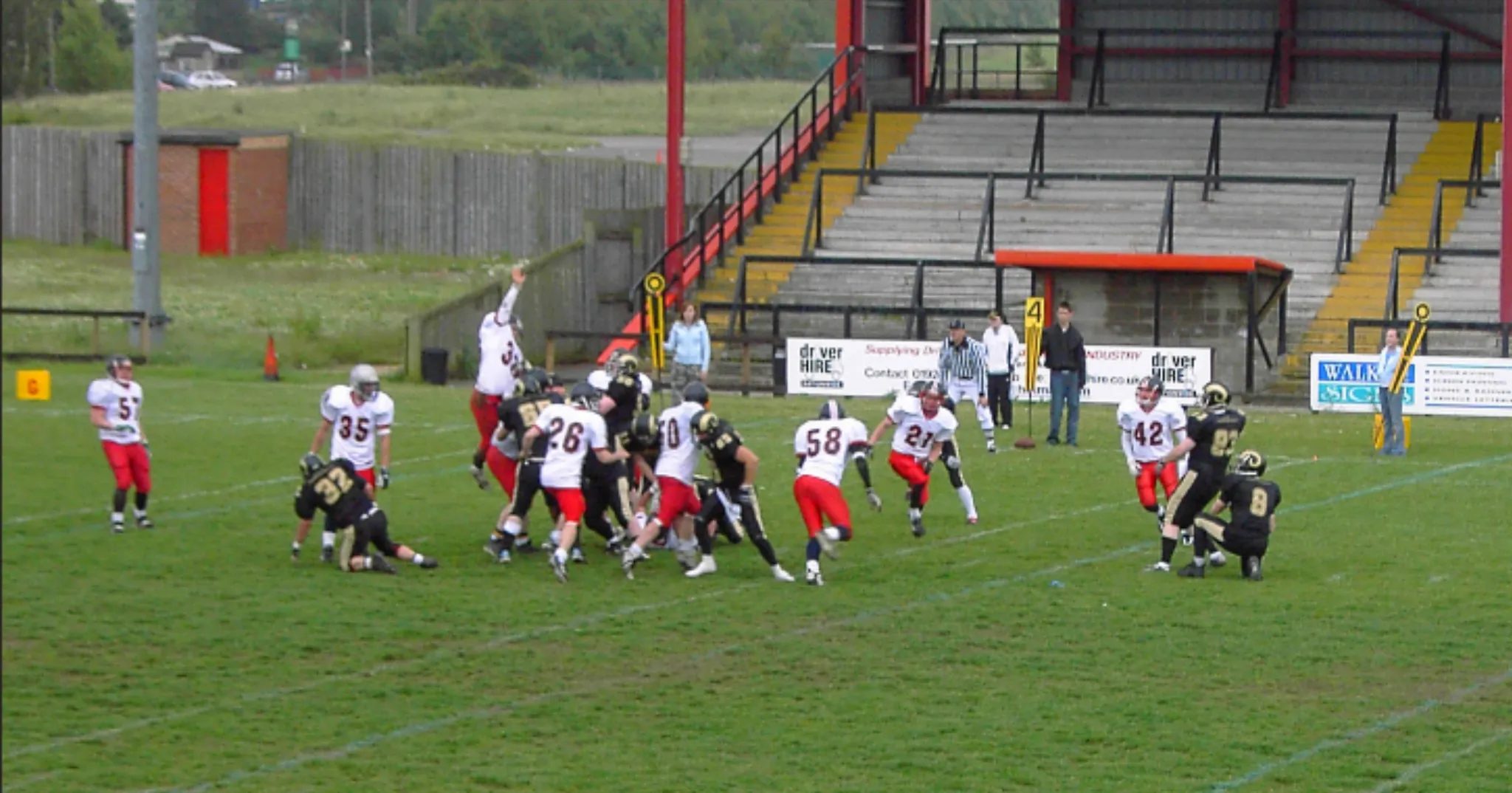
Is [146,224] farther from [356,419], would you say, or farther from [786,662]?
[786,662]

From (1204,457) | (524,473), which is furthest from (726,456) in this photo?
(1204,457)

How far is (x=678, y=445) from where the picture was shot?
16516mm

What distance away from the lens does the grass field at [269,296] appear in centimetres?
3350

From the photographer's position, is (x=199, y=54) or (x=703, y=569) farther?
(x=703, y=569)

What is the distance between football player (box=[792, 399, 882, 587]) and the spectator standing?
10.3 meters

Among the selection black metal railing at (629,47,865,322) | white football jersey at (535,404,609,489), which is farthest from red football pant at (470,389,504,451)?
black metal railing at (629,47,865,322)

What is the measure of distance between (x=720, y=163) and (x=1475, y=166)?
2250 cm

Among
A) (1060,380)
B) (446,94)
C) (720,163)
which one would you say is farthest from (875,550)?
(720,163)

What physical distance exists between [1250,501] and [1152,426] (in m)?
2.23

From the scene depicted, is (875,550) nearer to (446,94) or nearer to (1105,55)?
(1105,55)

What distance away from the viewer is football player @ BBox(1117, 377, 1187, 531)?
18297 millimetres

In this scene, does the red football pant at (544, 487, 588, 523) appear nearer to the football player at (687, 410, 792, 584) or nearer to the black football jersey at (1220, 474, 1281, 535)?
the football player at (687, 410, 792, 584)

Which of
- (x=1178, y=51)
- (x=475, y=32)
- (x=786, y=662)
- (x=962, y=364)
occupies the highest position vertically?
(x=1178, y=51)

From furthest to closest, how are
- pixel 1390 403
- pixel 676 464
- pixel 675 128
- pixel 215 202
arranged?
pixel 215 202, pixel 675 128, pixel 1390 403, pixel 676 464
